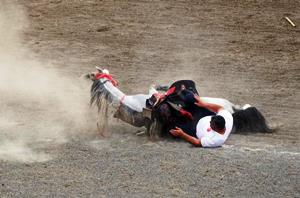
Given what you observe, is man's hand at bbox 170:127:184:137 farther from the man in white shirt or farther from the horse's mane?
the horse's mane

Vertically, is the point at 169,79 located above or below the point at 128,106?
below

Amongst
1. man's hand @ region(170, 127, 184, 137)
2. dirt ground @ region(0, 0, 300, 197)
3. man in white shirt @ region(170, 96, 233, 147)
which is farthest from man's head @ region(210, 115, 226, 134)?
man's hand @ region(170, 127, 184, 137)

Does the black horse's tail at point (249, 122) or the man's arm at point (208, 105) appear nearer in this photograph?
the man's arm at point (208, 105)

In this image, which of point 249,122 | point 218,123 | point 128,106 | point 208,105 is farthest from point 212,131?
point 128,106

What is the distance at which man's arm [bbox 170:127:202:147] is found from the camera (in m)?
8.23

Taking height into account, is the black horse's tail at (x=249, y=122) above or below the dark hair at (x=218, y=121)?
below

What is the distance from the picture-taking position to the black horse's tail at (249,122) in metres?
8.77

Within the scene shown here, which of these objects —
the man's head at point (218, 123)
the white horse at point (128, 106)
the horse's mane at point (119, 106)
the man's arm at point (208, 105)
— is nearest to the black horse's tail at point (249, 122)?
the white horse at point (128, 106)

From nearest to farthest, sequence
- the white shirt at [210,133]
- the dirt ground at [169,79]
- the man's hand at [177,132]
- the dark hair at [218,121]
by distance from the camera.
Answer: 1. the dirt ground at [169,79]
2. the dark hair at [218,121]
3. the white shirt at [210,133]
4. the man's hand at [177,132]

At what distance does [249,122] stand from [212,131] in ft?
2.71

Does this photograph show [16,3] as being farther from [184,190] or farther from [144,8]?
[184,190]

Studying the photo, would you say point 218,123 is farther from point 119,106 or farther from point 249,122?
point 119,106

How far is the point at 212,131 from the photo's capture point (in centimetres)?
819

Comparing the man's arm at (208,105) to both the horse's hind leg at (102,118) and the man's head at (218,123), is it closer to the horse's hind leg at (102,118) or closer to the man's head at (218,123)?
the man's head at (218,123)
